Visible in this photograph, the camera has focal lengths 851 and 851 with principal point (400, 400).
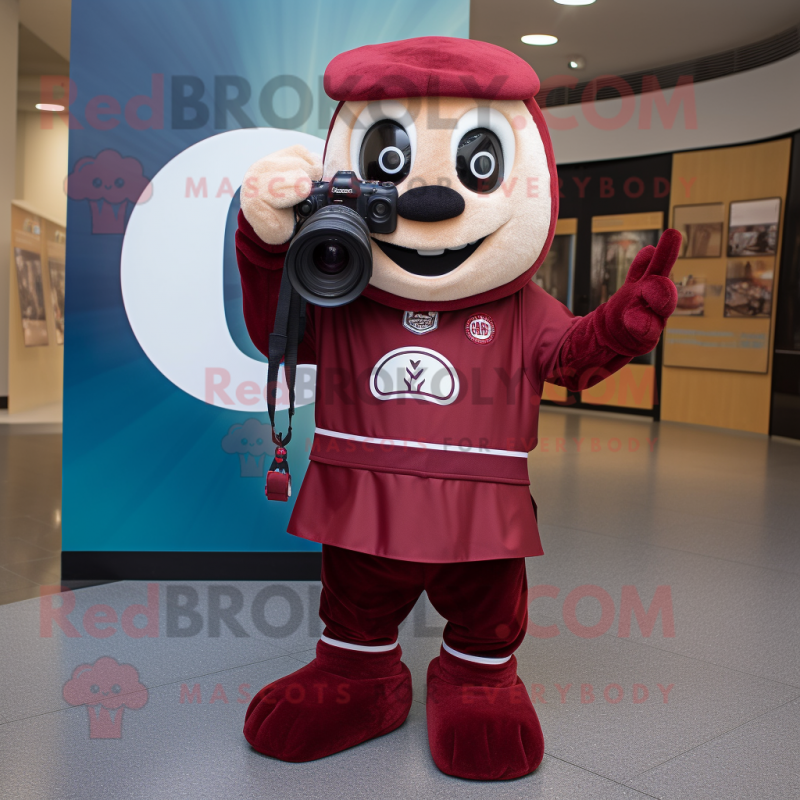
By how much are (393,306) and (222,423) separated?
1.25 m

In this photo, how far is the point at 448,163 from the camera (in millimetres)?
1527

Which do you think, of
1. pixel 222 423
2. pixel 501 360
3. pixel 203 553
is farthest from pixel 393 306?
pixel 203 553

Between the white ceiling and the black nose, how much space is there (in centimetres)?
529

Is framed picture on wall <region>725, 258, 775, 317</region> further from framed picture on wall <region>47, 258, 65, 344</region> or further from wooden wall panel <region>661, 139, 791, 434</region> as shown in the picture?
framed picture on wall <region>47, 258, 65, 344</region>

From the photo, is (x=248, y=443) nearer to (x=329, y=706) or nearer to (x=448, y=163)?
(x=329, y=706)

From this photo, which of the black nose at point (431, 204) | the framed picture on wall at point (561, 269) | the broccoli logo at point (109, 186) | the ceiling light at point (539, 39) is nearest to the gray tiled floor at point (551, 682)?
the black nose at point (431, 204)

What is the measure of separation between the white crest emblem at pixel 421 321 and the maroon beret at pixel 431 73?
0.40m

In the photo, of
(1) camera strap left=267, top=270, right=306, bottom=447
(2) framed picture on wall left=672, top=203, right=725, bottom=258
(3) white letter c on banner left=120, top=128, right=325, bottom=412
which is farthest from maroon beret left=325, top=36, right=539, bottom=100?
(2) framed picture on wall left=672, top=203, right=725, bottom=258

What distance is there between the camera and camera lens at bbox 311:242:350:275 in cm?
146

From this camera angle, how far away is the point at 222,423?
2.71 metres

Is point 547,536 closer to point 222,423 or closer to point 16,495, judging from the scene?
point 222,423

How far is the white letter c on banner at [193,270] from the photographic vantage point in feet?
8.61

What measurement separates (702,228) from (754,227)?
525 millimetres

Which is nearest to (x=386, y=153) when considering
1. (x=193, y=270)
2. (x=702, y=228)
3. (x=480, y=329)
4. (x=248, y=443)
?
(x=480, y=329)
